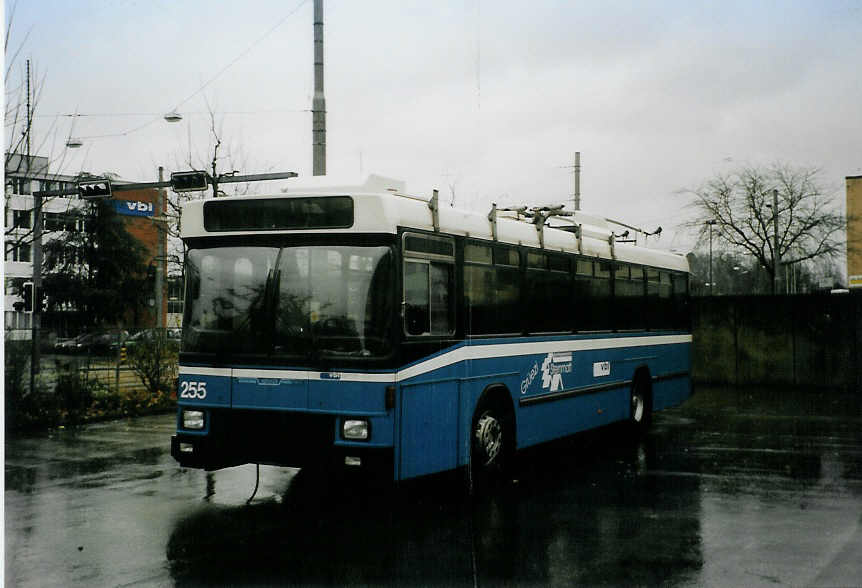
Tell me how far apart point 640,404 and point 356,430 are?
7757 mm

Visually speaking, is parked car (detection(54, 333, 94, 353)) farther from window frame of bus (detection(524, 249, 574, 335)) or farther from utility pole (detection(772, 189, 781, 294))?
utility pole (detection(772, 189, 781, 294))

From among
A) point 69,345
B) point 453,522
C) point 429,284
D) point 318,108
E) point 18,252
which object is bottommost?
point 453,522

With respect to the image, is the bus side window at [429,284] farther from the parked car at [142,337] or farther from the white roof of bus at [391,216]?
the parked car at [142,337]

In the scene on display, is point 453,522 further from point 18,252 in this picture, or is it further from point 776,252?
point 776,252

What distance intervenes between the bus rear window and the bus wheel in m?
2.71

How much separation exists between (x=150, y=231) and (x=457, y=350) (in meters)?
57.5

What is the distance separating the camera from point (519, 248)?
1093cm

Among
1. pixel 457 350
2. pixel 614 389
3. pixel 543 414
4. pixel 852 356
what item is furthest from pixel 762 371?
pixel 457 350

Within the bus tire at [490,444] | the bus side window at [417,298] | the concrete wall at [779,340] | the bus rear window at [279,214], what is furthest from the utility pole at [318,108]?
the concrete wall at [779,340]

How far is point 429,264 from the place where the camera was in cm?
902

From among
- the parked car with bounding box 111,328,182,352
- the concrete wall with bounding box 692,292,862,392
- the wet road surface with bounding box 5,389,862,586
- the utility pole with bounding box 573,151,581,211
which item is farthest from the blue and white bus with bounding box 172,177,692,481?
the utility pole with bounding box 573,151,581,211

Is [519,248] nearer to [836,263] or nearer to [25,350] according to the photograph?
[25,350]

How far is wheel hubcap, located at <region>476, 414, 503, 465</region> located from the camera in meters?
9.80

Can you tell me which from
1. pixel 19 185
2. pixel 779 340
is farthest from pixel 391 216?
pixel 779 340
